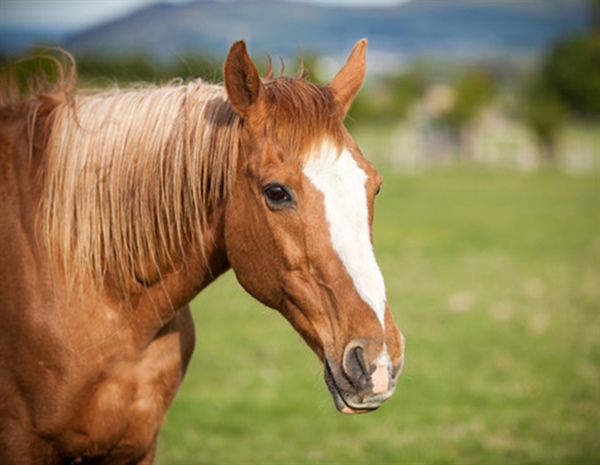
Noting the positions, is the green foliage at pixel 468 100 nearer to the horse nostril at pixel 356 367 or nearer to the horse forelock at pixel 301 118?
the horse forelock at pixel 301 118

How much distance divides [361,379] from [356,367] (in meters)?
0.04

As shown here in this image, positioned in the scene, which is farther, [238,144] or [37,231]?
[37,231]

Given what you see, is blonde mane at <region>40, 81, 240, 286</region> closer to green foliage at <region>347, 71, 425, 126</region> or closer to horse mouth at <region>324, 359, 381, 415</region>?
horse mouth at <region>324, 359, 381, 415</region>

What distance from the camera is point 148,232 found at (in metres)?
2.91

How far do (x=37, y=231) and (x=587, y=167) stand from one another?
34.6m

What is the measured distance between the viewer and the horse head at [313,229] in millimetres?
2363

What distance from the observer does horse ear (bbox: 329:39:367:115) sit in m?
2.88

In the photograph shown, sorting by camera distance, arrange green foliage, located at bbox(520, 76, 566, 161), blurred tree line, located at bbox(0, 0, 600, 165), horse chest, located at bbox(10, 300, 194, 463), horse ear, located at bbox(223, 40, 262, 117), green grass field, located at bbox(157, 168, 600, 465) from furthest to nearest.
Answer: blurred tree line, located at bbox(0, 0, 600, 165) → green foliage, located at bbox(520, 76, 566, 161) → green grass field, located at bbox(157, 168, 600, 465) → horse chest, located at bbox(10, 300, 194, 463) → horse ear, located at bbox(223, 40, 262, 117)

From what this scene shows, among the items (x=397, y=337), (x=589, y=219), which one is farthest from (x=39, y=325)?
(x=589, y=219)

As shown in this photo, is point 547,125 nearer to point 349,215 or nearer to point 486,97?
point 486,97

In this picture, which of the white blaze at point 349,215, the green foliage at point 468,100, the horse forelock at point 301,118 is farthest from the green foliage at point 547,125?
the white blaze at point 349,215

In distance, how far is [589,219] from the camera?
16922 millimetres

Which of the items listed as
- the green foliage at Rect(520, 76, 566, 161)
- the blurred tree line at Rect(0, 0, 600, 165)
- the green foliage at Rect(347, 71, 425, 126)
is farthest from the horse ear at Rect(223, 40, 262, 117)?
the green foliage at Rect(347, 71, 425, 126)

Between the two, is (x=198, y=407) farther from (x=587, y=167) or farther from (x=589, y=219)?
(x=587, y=167)
